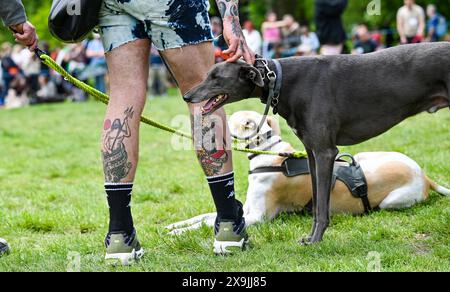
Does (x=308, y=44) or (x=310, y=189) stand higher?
(x=308, y=44)

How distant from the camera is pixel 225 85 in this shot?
3500 millimetres

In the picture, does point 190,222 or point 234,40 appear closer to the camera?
→ point 234,40

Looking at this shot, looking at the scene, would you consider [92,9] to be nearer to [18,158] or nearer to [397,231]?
[397,231]

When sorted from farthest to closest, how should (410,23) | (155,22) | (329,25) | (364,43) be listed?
(364,43) → (410,23) → (329,25) → (155,22)

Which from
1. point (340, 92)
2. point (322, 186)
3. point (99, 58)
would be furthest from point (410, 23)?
point (322, 186)

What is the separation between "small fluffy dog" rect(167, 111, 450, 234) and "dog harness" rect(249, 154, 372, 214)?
3 centimetres

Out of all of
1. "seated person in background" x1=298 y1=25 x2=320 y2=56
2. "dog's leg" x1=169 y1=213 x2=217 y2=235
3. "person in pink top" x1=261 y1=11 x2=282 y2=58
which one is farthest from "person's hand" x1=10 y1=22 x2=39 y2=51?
"person in pink top" x1=261 y1=11 x2=282 y2=58

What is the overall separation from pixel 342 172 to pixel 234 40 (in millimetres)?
1544

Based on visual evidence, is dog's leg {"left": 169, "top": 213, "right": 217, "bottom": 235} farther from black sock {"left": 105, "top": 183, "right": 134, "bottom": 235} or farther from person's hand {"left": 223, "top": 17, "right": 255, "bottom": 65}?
person's hand {"left": 223, "top": 17, "right": 255, "bottom": 65}

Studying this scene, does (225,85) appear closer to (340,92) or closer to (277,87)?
(277,87)

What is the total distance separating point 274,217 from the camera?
452 centimetres

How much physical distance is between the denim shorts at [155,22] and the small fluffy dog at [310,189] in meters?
1.41
